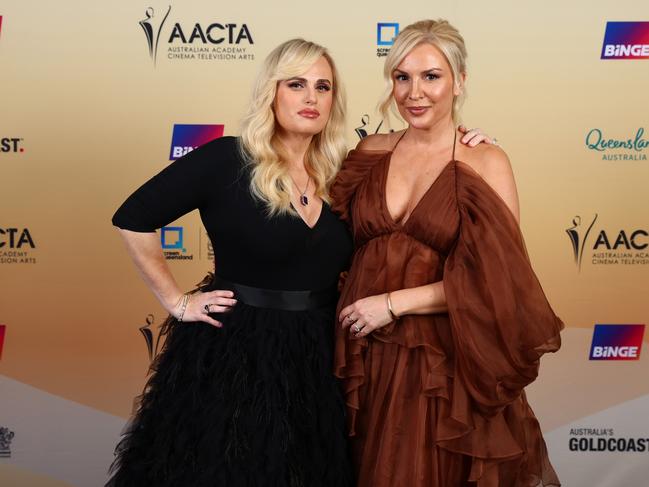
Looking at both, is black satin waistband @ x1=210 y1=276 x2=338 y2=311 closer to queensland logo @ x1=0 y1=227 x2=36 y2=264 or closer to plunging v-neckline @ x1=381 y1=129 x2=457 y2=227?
plunging v-neckline @ x1=381 y1=129 x2=457 y2=227

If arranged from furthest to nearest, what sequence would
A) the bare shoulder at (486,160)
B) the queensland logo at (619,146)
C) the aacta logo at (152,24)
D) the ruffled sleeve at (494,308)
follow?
the queensland logo at (619,146)
the aacta logo at (152,24)
the bare shoulder at (486,160)
the ruffled sleeve at (494,308)

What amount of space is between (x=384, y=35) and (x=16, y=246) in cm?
212

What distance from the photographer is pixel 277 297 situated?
246 centimetres

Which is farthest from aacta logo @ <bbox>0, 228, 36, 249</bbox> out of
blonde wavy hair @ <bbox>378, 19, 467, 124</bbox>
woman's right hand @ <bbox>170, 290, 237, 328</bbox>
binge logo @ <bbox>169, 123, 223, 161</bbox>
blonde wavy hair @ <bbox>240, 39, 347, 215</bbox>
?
blonde wavy hair @ <bbox>378, 19, 467, 124</bbox>

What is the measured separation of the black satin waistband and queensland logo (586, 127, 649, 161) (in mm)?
2235

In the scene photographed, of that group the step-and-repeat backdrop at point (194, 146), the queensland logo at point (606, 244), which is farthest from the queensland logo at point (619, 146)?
the queensland logo at point (606, 244)

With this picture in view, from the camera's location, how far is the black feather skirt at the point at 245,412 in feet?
7.56

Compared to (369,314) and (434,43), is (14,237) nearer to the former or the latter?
(369,314)

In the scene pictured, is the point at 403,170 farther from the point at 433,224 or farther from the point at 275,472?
the point at 275,472

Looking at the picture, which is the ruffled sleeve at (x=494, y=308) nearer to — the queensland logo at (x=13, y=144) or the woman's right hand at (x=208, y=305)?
the woman's right hand at (x=208, y=305)

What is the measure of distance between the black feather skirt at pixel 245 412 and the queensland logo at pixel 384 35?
197 centimetres

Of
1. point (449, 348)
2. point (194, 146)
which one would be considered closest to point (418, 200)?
point (449, 348)

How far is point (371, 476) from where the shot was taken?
95.7 inches

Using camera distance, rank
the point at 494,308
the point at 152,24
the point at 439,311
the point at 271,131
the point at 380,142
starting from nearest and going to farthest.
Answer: the point at 494,308, the point at 439,311, the point at 271,131, the point at 380,142, the point at 152,24
